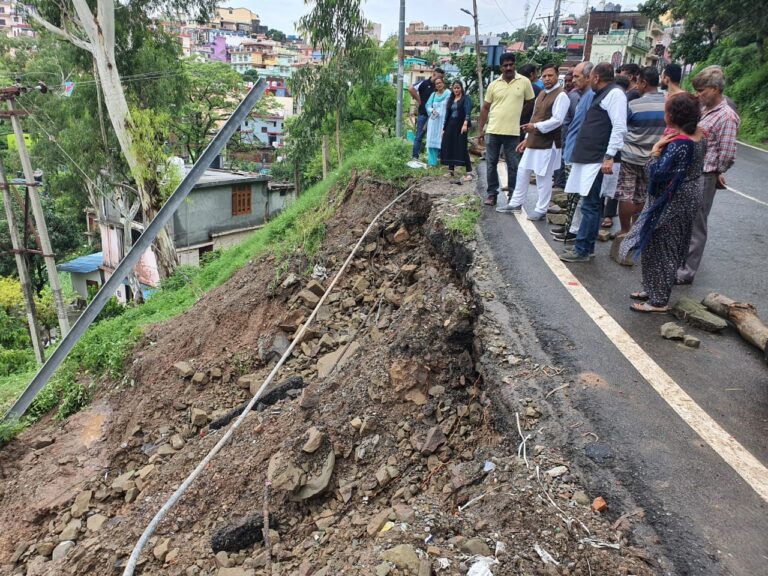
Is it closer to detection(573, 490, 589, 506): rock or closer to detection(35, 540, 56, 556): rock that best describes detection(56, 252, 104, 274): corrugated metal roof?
detection(35, 540, 56, 556): rock

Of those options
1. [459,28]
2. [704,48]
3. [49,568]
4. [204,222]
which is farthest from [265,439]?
[459,28]

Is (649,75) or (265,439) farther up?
(649,75)

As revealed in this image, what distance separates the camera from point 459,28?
110 metres

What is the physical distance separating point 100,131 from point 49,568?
17811mm

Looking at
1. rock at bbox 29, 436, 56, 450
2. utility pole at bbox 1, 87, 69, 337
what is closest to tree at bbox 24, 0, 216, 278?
utility pole at bbox 1, 87, 69, 337

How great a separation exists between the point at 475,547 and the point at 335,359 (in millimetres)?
3268

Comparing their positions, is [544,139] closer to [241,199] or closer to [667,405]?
[667,405]

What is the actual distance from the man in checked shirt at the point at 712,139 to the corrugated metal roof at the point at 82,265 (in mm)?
28530

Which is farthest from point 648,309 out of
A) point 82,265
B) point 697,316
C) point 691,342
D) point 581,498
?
point 82,265

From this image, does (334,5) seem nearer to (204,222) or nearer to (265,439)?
(204,222)

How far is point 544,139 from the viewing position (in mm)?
6391

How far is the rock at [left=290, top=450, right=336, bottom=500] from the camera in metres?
3.43

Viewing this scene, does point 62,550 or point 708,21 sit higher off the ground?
point 708,21

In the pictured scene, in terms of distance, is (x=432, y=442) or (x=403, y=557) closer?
(x=403, y=557)
